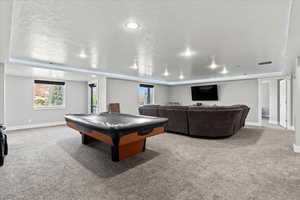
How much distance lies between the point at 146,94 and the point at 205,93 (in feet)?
11.2

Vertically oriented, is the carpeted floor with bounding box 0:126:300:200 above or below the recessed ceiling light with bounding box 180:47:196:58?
below

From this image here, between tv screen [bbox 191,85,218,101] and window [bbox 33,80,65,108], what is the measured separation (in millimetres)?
6919

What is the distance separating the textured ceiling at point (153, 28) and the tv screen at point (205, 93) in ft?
13.8

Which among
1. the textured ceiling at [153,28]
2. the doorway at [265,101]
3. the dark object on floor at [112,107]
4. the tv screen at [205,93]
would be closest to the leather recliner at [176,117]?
the textured ceiling at [153,28]

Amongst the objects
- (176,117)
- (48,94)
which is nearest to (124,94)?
(48,94)

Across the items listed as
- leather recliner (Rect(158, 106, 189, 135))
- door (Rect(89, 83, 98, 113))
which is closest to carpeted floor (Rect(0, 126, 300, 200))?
leather recliner (Rect(158, 106, 189, 135))

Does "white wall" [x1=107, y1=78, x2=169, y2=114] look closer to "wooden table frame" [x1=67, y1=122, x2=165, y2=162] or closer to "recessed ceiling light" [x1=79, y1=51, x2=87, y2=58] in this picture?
"recessed ceiling light" [x1=79, y1=51, x2=87, y2=58]

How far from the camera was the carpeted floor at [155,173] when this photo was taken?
1723 millimetres

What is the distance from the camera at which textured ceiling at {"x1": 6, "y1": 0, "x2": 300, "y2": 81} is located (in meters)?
1.77

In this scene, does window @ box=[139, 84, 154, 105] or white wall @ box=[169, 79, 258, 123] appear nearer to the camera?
white wall @ box=[169, 79, 258, 123]

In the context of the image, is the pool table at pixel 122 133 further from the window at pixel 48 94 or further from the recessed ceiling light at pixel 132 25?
the window at pixel 48 94

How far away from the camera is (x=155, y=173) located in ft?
7.23

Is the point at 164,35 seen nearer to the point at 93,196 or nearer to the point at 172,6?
the point at 172,6

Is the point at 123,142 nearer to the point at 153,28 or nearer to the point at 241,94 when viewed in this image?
the point at 153,28
